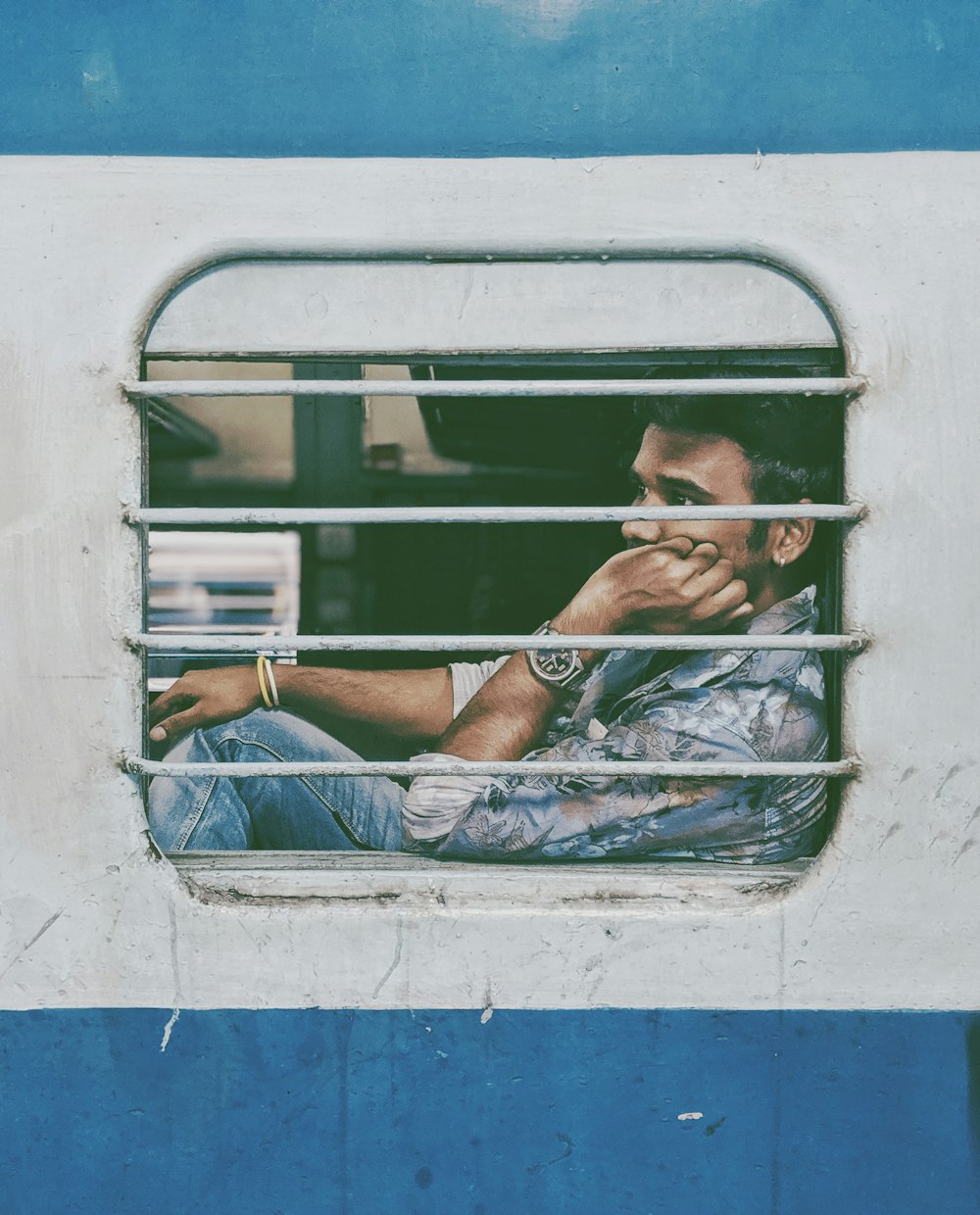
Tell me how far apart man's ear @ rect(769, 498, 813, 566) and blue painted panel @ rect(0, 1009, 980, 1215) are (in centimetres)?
63

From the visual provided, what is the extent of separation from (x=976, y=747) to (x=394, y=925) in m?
0.79

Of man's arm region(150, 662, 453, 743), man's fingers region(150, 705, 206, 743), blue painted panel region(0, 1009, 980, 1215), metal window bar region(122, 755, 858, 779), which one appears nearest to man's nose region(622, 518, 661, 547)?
metal window bar region(122, 755, 858, 779)

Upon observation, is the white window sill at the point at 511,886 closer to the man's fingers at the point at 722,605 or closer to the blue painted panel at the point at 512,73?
the man's fingers at the point at 722,605

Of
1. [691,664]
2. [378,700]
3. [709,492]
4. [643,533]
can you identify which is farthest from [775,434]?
[378,700]

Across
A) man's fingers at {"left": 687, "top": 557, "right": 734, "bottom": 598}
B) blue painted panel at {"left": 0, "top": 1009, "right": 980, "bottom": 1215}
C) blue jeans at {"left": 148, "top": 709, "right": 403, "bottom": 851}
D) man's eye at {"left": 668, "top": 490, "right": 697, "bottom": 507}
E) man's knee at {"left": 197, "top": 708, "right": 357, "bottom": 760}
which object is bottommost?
blue painted panel at {"left": 0, "top": 1009, "right": 980, "bottom": 1215}

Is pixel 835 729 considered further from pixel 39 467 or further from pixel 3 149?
pixel 3 149

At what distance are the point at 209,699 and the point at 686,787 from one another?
0.84 meters

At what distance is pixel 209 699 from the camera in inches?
68.8

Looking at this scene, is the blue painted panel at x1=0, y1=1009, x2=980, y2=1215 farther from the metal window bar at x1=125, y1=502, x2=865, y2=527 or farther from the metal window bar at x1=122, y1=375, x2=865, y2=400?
the metal window bar at x1=122, y1=375, x2=865, y2=400

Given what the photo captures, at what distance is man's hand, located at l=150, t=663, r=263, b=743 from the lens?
5.66 feet

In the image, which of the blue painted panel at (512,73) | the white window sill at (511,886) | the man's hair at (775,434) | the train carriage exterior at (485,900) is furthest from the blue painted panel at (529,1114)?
the blue painted panel at (512,73)

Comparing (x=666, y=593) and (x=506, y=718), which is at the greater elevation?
(x=666, y=593)

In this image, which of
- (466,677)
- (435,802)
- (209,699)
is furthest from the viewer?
(466,677)

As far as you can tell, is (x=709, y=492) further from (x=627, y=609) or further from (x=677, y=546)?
(x=627, y=609)
